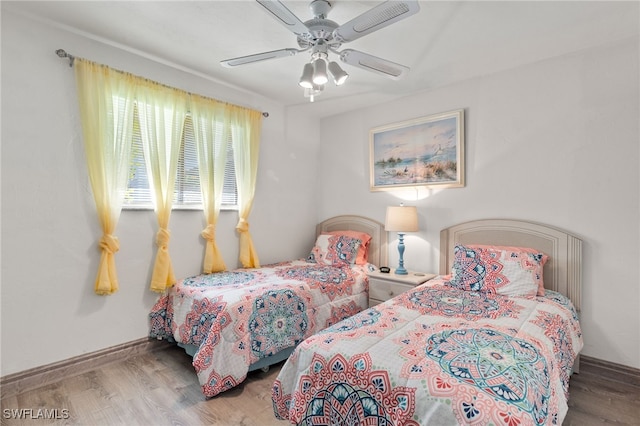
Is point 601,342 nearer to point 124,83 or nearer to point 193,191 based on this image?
point 193,191

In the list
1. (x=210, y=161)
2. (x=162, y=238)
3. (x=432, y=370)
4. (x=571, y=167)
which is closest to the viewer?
(x=432, y=370)

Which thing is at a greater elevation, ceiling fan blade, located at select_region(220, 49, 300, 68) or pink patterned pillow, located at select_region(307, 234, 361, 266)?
ceiling fan blade, located at select_region(220, 49, 300, 68)

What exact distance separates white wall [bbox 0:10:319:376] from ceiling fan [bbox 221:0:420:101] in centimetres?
128

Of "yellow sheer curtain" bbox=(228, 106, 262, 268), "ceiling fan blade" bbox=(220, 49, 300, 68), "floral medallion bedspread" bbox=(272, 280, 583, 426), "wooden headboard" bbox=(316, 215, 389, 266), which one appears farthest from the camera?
"wooden headboard" bbox=(316, 215, 389, 266)

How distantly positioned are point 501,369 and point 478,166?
7.06 ft

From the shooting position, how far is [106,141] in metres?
2.41

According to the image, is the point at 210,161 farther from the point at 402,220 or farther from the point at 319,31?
the point at 402,220

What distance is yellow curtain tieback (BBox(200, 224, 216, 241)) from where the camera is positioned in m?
2.98

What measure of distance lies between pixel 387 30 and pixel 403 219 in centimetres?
165

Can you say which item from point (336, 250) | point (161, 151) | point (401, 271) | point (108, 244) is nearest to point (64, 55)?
point (161, 151)

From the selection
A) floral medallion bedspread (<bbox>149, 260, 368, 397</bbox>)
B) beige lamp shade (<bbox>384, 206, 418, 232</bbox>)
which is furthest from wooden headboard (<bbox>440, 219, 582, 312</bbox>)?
floral medallion bedspread (<bbox>149, 260, 368, 397</bbox>)

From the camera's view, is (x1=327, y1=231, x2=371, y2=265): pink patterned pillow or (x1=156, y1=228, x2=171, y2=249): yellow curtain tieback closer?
(x1=156, y1=228, x2=171, y2=249): yellow curtain tieback

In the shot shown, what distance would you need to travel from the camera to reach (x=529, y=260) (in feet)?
7.82

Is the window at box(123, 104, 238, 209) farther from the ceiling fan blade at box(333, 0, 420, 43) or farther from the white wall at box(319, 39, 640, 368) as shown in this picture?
the white wall at box(319, 39, 640, 368)
